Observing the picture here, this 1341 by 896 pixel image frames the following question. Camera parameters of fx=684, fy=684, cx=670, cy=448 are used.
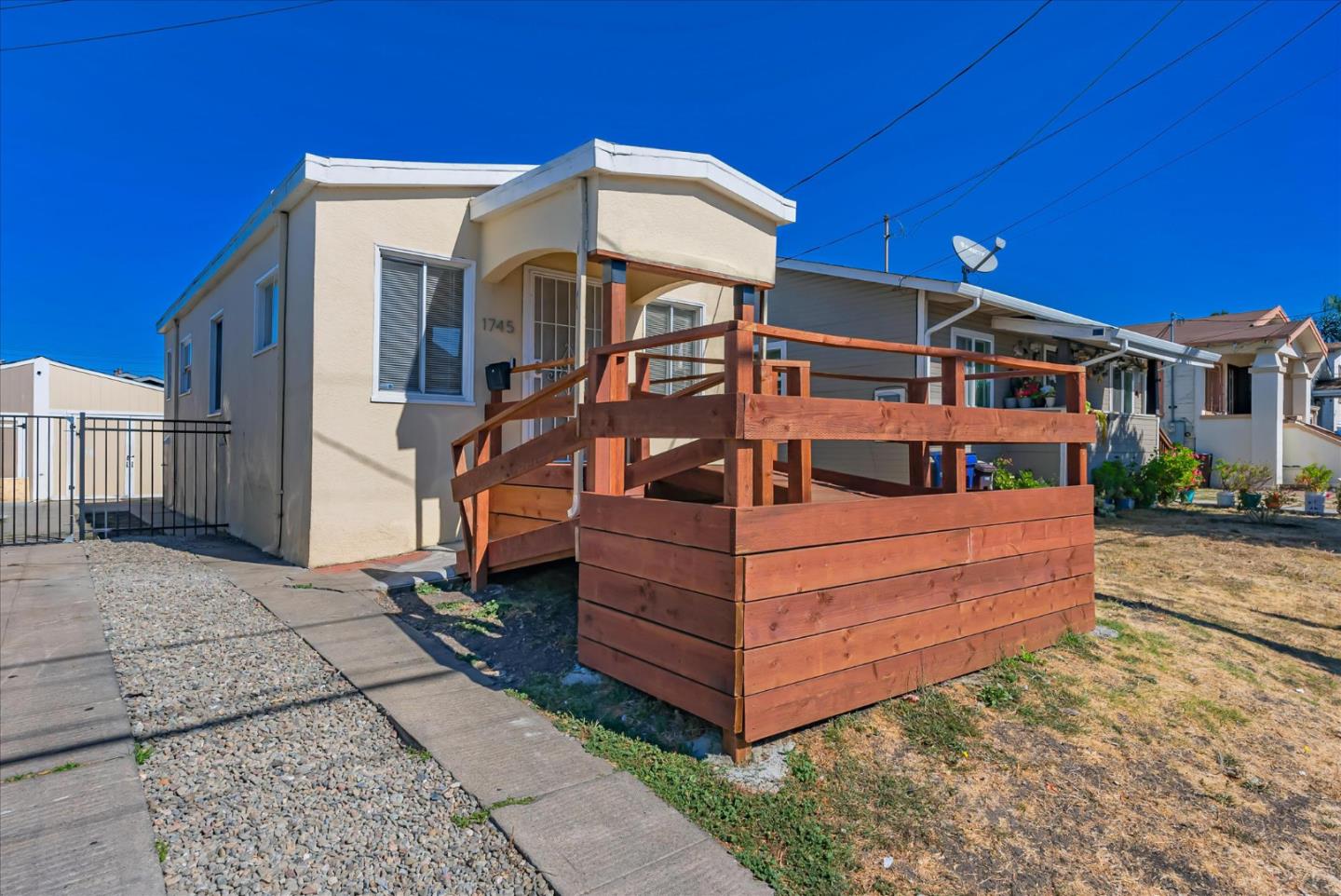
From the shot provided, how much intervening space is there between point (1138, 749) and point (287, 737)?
3.68 m

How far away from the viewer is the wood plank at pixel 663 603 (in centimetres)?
269

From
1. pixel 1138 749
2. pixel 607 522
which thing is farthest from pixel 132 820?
pixel 1138 749

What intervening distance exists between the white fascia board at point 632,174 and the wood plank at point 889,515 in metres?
3.43

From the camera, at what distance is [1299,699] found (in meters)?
3.61

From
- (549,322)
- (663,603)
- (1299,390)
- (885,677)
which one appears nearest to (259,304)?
(549,322)

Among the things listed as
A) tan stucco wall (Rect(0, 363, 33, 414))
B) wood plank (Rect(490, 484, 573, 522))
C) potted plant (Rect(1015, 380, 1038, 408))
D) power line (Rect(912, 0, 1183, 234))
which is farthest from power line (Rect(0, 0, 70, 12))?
potted plant (Rect(1015, 380, 1038, 408))

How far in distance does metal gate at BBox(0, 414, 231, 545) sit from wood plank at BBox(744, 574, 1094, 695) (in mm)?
8020

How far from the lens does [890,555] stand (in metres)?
3.17

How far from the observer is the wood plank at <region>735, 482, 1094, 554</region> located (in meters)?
2.70

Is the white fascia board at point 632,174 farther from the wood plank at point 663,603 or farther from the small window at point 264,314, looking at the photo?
the wood plank at point 663,603

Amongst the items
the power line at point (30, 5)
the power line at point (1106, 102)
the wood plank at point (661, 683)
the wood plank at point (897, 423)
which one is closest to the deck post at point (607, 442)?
the wood plank at point (661, 683)

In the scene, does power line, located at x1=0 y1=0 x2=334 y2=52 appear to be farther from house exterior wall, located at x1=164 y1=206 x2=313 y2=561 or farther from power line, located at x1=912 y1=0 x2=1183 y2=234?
power line, located at x1=912 y1=0 x2=1183 y2=234

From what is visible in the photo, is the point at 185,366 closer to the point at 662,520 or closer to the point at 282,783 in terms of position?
the point at 282,783

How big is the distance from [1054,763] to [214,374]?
11.0 meters
